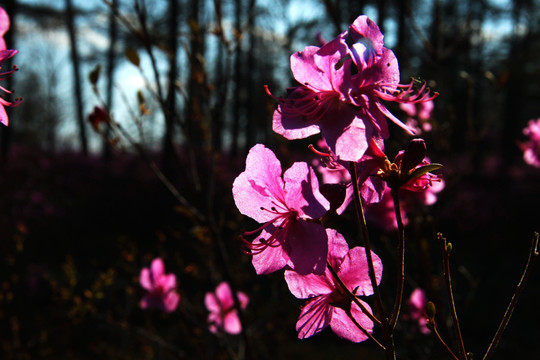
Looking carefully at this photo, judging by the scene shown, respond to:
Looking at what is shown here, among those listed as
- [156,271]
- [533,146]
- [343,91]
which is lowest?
[156,271]

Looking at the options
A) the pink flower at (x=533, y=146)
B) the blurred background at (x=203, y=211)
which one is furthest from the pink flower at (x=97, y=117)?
the pink flower at (x=533, y=146)

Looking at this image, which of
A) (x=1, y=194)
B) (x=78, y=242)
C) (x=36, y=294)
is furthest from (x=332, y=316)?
(x=1, y=194)

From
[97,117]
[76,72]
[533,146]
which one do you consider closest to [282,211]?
[97,117]

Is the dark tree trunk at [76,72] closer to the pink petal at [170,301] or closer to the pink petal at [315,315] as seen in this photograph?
the pink petal at [170,301]

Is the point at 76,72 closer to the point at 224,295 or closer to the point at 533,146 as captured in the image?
the point at 224,295

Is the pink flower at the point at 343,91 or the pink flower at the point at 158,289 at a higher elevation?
the pink flower at the point at 343,91

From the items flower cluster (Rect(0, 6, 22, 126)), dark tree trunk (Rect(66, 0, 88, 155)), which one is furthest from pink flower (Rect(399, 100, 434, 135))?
dark tree trunk (Rect(66, 0, 88, 155))

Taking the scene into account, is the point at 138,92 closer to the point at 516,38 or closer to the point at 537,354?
the point at 537,354
